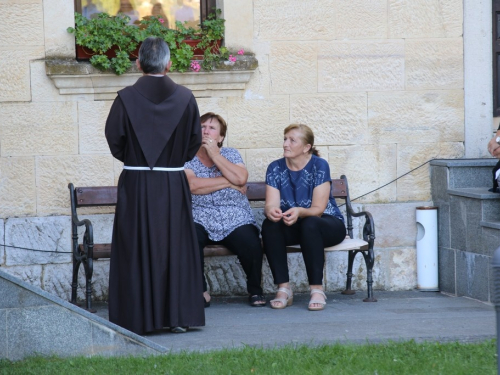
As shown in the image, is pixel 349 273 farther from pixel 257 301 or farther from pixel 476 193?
pixel 476 193

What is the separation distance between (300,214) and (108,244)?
1434 mm

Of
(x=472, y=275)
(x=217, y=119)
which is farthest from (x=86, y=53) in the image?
(x=472, y=275)

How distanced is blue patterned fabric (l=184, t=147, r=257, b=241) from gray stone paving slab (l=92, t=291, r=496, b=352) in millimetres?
621

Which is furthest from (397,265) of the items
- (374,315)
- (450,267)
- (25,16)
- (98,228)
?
(25,16)

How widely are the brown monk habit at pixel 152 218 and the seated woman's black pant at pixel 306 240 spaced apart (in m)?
1.02

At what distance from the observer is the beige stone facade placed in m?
7.26

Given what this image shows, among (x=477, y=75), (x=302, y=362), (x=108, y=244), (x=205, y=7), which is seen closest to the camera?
(x=302, y=362)

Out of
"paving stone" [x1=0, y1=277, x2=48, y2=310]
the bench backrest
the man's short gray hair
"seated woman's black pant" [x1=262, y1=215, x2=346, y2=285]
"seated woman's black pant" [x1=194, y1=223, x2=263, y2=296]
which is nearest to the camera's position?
"paving stone" [x1=0, y1=277, x2=48, y2=310]

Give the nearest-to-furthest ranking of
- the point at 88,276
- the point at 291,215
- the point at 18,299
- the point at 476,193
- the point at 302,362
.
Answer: the point at 302,362 < the point at 18,299 < the point at 88,276 < the point at 291,215 < the point at 476,193

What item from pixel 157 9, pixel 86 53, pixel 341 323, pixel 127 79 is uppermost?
pixel 157 9

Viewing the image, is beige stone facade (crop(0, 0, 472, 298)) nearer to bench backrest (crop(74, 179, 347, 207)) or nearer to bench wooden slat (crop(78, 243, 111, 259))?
bench backrest (crop(74, 179, 347, 207))

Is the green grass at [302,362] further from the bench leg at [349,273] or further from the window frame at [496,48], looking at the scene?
the window frame at [496,48]

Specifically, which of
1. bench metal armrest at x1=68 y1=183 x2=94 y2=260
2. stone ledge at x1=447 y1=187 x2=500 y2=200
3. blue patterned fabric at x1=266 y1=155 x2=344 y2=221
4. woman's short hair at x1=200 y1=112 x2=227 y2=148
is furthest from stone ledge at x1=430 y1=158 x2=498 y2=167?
bench metal armrest at x1=68 y1=183 x2=94 y2=260

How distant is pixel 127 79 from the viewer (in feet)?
24.1
